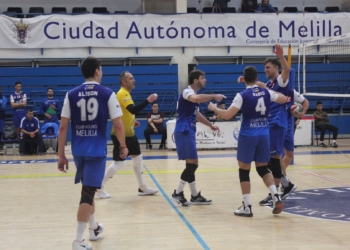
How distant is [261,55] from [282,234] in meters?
15.0

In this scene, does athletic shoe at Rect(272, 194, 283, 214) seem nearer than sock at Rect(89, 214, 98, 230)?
No

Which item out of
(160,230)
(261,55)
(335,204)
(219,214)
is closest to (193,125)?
(219,214)

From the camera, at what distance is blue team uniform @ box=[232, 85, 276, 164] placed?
6402mm

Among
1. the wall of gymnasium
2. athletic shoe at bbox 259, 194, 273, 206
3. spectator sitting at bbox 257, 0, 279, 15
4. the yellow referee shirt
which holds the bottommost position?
athletic shoe at bbox 259, 194, 273, 206

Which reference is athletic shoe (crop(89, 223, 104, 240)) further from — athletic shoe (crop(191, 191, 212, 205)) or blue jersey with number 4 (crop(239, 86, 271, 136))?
blue jersey with number 4 (crop(239, 86, 271, 136))

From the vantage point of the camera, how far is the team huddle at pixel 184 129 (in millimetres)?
4973

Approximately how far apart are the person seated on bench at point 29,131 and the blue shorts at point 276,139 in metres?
9.88

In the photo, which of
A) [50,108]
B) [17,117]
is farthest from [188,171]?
[17,117]

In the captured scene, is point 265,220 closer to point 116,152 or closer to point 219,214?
point 219,214

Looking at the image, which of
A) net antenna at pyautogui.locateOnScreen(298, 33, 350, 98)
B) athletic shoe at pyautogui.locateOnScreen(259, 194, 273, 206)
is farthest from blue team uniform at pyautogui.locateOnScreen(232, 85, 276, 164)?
net antenna at pyautogui.locateOnScreen(298, 33, 350, 98)

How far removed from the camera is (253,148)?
6492 millimetres

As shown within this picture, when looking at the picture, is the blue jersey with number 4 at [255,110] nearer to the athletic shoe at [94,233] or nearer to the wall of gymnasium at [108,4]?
the athletic shoe at [94,233]

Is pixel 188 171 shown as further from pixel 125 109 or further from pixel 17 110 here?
pixel 17 110

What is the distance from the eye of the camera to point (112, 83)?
19.0 m
